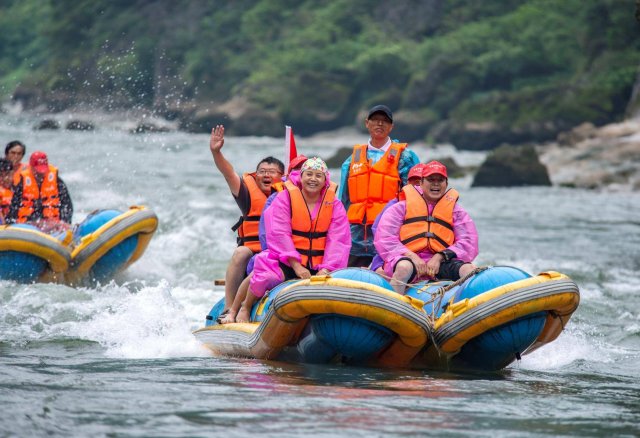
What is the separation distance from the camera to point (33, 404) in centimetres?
561

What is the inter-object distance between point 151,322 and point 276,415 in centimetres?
365

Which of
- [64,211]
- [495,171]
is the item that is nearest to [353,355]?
[64,211]

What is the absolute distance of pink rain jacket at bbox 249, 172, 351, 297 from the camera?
24.6ft

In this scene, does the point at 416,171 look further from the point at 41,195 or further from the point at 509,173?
the point at 509,173

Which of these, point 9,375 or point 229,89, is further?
point 229,89

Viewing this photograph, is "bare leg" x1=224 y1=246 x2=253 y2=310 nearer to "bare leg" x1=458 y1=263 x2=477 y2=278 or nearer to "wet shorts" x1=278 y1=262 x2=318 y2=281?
"wet shorts" x1=278 y1=262 x2=318 y2=281

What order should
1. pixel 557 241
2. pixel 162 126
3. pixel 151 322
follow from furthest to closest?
pixel 162 126 < pixel 557 241 < pixel 151 322

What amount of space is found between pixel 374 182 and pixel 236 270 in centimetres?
117

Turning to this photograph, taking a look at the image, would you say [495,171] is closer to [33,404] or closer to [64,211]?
[64,211]

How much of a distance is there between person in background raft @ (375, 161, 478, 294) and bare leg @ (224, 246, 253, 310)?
3.56 feet

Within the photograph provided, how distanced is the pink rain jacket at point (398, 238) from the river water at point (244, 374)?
2.71ft

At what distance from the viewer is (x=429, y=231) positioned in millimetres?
7547

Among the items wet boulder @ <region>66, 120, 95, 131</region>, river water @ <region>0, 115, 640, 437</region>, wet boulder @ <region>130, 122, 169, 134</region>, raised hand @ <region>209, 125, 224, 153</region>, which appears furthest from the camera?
wet boulder @ <region>130, 122, 169, 134</region>

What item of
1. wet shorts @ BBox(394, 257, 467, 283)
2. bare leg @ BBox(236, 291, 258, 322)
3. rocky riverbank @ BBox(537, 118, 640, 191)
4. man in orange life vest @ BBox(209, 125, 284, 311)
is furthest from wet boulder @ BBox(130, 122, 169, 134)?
wet shorts @ BBox(394, 257, 467, 283)
